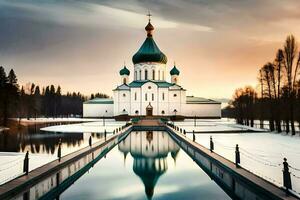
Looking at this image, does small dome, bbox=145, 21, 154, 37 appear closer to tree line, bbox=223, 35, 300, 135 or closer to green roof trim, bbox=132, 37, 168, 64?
green roof trim, bbox=132, 37, 168, 64

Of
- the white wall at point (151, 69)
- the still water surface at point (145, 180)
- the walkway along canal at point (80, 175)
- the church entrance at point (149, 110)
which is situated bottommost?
the still water surface at point (145, 180)

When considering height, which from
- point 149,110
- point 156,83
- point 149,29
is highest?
point 149,29

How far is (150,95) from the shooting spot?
70062mm

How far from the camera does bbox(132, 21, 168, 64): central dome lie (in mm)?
Answer: 73188

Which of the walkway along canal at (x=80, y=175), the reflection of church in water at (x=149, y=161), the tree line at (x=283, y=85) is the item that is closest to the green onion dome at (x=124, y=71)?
the tree line at (x=283, y=85)

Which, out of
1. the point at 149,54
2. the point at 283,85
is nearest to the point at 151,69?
the point at 149,54

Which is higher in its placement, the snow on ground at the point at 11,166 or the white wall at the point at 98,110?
the white wall at the point at 98,110

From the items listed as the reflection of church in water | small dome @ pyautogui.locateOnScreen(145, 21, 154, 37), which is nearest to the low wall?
small dome @ pyautogui.locateOnScreen(145, 21, 154, 37)

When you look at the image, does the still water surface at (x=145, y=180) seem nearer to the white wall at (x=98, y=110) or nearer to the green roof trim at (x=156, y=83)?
the green roof trim at (x=156, y=83)

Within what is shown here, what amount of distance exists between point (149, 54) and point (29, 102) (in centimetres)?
3088

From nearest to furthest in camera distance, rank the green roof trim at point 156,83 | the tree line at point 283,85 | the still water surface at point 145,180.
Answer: the still water surface at point 145,180, the tree line at point 283,85, the green roof trim at point 156,83

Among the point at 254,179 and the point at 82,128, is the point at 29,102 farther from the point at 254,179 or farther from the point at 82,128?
the point at 254,179

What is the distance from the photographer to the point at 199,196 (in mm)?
10750

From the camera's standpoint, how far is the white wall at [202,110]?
76.0 metres
